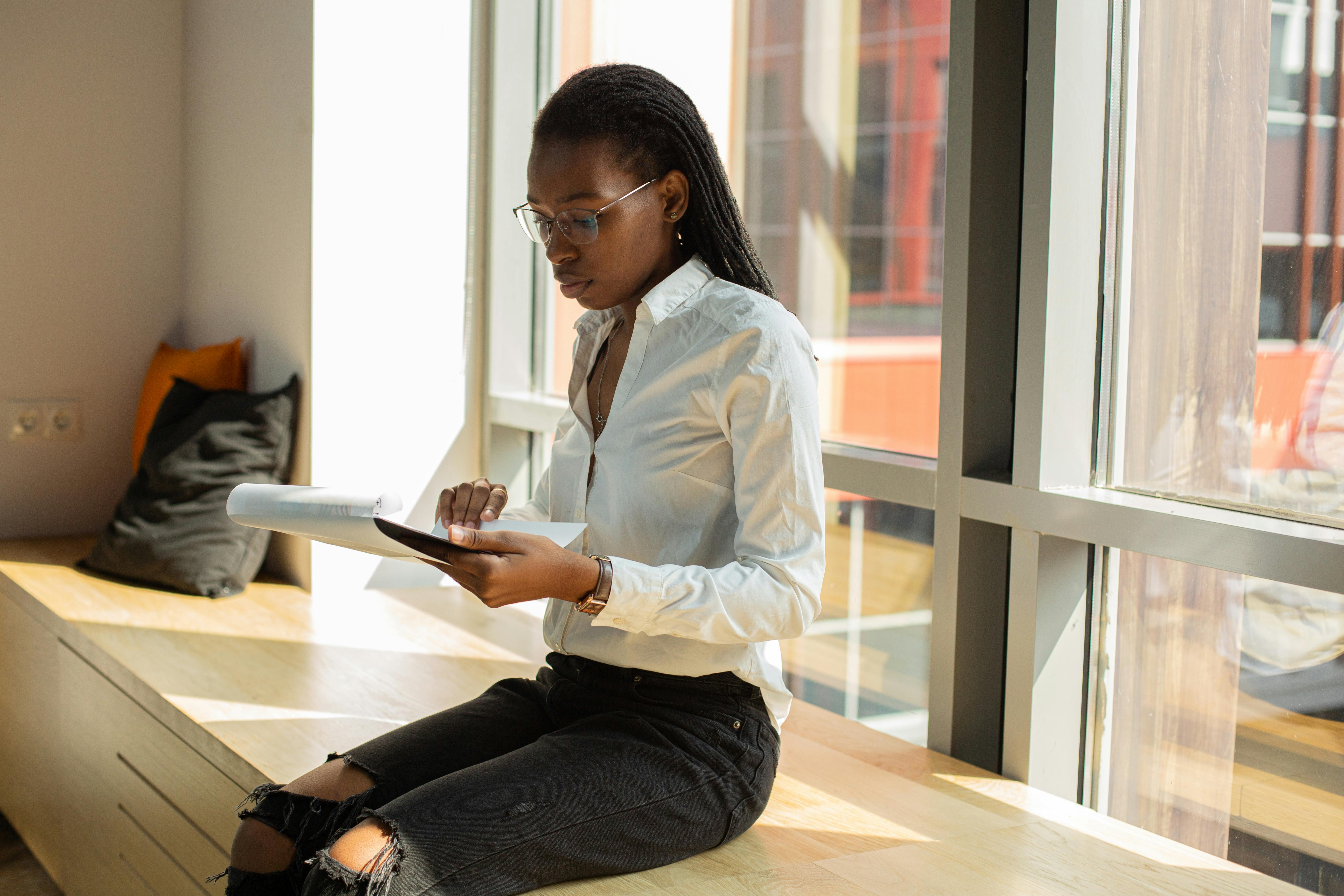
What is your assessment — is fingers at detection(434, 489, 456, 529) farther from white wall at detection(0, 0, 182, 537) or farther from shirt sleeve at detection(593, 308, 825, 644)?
white wall at detection(0, 0, 182, 537)

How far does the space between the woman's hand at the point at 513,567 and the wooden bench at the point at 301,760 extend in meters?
0.33

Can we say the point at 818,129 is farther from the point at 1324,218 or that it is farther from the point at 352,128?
the point at 1324,218

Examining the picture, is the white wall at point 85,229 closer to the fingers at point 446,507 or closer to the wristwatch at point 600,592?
the fingers at point 446,507

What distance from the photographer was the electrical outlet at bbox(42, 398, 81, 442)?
3.11 m

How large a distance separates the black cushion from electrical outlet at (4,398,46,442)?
0.58 metres

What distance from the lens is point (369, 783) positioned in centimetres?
131

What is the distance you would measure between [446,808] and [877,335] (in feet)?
10.8

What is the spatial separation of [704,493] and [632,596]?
0.21m

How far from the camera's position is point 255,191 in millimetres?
2852

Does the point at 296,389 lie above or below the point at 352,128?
below

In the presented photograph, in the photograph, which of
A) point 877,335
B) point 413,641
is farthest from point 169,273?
point 877,335

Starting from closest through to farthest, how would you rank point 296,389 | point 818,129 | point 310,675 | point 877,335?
point 310,675
point 296,389
point 877,335
point 818,129

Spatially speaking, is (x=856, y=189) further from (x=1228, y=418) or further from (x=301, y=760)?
(x=301, y=760)

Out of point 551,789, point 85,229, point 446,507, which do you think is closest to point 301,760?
point 446,507
